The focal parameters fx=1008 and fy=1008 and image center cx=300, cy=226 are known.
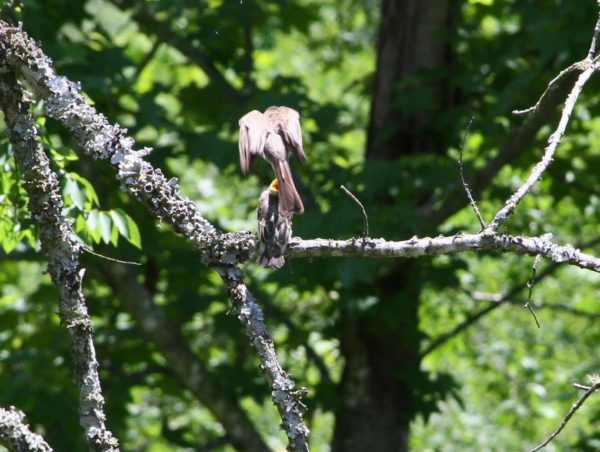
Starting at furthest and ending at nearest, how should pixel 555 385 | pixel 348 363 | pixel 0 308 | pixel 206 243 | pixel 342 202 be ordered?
pixel 555 385, pixel 0 308, pixel 348 363, pixel 342 202, pixel 206 243

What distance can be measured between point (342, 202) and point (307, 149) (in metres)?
1.29

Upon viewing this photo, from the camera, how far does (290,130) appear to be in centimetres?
347

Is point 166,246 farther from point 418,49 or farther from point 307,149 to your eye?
point 418,49

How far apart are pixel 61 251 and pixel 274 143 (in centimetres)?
85

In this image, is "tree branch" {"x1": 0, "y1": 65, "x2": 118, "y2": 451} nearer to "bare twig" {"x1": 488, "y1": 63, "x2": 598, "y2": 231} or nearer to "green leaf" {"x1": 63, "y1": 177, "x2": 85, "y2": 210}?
"green leaf" {"x1": 63, "y1": 177, "x2": 85, "y2": 210}

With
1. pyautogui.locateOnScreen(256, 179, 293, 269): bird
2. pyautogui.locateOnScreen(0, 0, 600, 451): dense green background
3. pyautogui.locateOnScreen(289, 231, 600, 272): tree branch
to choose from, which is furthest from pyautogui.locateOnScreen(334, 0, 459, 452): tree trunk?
pyautogui.locateOnScreen(289, 231, 600, 272): tree branch

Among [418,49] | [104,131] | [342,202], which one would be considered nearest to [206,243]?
[104,131]

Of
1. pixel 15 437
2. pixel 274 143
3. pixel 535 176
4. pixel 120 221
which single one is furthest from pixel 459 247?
pixel 120 221

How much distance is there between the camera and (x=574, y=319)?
9617 mm

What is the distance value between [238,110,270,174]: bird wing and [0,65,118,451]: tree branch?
614mm

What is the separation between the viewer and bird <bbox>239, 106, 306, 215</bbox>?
3.27m

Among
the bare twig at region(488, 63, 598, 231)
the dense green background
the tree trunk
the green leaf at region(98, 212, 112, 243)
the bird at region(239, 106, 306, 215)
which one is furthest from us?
the tree trunk

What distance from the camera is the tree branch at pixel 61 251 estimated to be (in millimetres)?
2836

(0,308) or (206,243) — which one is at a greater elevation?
(0,308)
